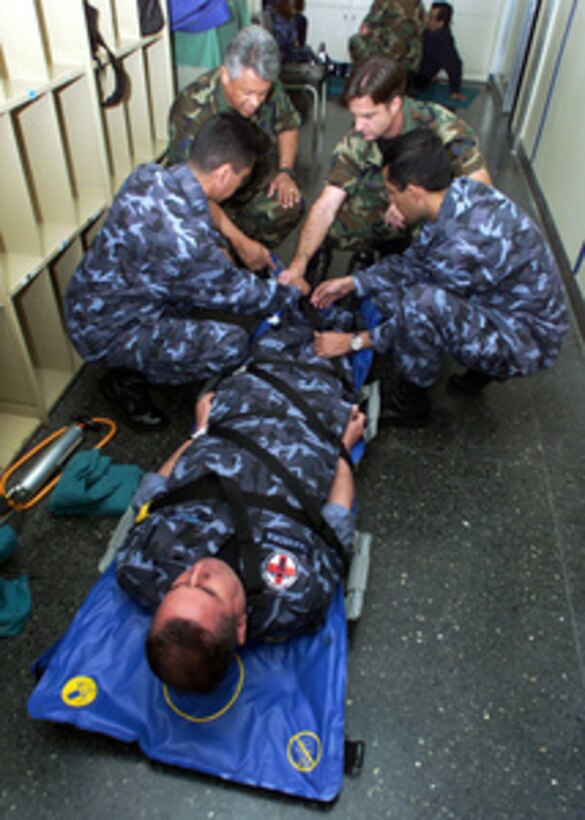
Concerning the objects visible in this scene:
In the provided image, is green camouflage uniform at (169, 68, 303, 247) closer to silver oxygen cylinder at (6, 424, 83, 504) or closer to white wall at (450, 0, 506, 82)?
silver oxygen cylinder at (6, 424, 83, 504)

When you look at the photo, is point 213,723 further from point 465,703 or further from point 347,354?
point 347,354

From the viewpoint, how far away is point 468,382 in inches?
100

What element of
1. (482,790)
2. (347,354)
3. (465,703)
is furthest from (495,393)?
(482,790)

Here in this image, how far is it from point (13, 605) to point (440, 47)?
655cm

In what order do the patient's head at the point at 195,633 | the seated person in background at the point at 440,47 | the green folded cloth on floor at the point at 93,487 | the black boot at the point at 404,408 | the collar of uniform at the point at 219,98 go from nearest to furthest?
the patient's head at the point at 195,633 < the green folded cloth on floor at the point at 93,487 < the black boot at the point at 404,408 < the collar of uniform at the point at 219,98 < the seated person in background at the point at 440,47

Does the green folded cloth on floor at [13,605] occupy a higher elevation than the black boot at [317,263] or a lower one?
lower

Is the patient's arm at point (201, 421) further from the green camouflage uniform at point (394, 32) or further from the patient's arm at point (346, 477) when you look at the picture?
the green camouflage uniform at point (394, 32)

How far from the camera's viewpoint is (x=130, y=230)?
1944 millimetres

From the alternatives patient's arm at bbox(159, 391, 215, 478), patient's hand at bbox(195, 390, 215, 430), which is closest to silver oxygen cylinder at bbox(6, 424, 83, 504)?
patient's arm at bbox(159, 391, 215, 478)

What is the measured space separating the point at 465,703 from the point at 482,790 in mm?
208

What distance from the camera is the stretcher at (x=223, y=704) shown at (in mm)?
1364

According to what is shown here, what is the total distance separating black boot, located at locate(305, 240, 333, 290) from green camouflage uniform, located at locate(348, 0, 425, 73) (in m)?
3.43

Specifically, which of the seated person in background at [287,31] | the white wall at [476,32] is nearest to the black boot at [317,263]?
the seated person in background at [287,31]

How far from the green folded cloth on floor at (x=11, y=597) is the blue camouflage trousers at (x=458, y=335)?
1471 mm
